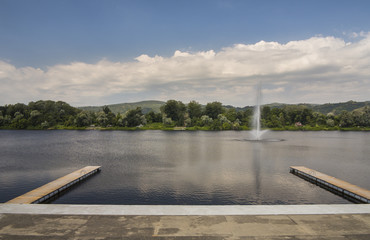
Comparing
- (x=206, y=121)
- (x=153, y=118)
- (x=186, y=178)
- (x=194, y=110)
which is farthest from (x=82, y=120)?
(x=186, y=178)

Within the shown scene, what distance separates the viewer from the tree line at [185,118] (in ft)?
415

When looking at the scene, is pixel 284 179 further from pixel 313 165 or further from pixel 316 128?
pixel 316 128

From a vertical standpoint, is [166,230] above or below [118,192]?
above

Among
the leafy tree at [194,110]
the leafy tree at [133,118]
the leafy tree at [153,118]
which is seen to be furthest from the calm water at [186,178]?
the leafy tree at [194,110]

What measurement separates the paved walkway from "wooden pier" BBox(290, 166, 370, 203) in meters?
8.97

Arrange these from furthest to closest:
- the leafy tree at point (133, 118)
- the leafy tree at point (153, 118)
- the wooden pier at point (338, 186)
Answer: the leafy tree at point (153, 118) → the leafy tree at point (133, 118) → the wooden pier at point (338, 186)

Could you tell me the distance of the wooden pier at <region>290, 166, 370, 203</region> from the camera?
20938mm

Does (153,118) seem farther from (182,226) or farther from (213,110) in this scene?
(182,226)

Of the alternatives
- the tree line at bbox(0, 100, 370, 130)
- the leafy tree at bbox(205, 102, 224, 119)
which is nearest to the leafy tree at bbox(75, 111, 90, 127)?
the tree line at bbox(0, 100, 370, 130)

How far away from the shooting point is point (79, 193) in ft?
75.0

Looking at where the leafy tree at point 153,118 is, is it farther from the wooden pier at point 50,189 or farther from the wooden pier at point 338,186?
the wooden pier at point 338,186

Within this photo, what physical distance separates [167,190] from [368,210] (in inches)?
627

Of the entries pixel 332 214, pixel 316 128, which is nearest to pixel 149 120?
pixel 316 128

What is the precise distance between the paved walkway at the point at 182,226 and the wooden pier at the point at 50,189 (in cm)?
599
